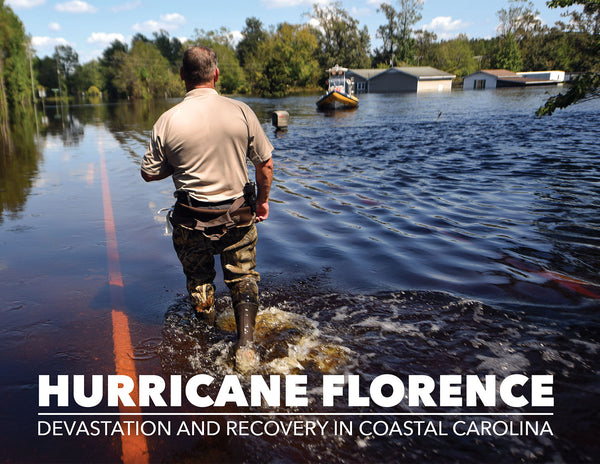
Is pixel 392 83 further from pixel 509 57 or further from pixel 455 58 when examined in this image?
pixel 455 58

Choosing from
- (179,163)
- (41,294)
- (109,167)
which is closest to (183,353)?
(179,163)

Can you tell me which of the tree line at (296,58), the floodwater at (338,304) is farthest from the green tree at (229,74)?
the floodwater at (338,304)

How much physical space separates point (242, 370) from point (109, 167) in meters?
10.2

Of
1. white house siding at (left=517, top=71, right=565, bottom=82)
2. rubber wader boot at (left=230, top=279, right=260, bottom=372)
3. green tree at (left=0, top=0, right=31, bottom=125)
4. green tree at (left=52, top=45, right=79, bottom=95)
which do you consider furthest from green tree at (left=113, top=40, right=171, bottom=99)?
rubber wader boot at (left=230, top=279, right=260, bottom=372)

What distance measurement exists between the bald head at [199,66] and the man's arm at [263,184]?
74 centimetres

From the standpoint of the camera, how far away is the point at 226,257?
3.39m

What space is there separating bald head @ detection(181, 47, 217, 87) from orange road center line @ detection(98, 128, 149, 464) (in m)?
2.14

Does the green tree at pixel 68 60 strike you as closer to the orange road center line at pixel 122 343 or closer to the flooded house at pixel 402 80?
the flooded house at pixel 402 80

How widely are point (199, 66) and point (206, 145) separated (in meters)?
0.58

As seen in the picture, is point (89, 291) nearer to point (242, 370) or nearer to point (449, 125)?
point (242, 370)

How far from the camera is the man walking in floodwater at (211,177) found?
3.04 meters

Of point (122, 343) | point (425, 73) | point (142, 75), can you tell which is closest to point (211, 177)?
point (122, 343)

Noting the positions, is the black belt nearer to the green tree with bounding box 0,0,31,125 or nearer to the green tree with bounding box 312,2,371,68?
the green tree with bounding box 0,0,31,125

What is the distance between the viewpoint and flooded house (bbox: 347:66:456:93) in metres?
82.2
